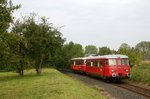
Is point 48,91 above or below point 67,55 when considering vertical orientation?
below

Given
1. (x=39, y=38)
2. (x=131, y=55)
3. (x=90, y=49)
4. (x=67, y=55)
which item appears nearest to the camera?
(x=39, y=38)

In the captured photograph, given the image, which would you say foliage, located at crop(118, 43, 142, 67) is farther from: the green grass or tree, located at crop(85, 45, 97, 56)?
tree, located at crop(85, 45, 97, 56)

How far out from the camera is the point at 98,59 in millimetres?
17328

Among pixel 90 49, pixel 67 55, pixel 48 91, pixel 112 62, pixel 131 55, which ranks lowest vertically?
pixel 48 91

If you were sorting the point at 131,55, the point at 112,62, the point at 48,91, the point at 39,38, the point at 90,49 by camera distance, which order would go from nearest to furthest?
1. the point at 48,91
2. the point at 112,62
3. the point at 39,38
4. the point at 131,55
5. the point at 90,49

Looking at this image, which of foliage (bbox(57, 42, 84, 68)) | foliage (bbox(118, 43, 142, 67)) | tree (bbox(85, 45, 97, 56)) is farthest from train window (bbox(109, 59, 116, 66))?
tree (bbox(85, 45, 97, 56))

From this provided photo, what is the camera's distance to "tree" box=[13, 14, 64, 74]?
718 inches

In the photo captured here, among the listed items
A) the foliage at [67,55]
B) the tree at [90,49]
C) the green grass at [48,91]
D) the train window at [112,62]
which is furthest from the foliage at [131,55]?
the tree at [90,49]

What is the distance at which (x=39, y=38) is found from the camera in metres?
18.4

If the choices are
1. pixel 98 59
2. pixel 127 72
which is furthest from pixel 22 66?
pixel 127 72

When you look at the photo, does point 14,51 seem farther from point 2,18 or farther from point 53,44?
point 2,18

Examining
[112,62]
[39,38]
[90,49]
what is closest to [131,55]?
[112,62]

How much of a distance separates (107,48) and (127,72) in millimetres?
62060

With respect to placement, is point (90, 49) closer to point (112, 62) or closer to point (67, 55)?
point (67, 55)
